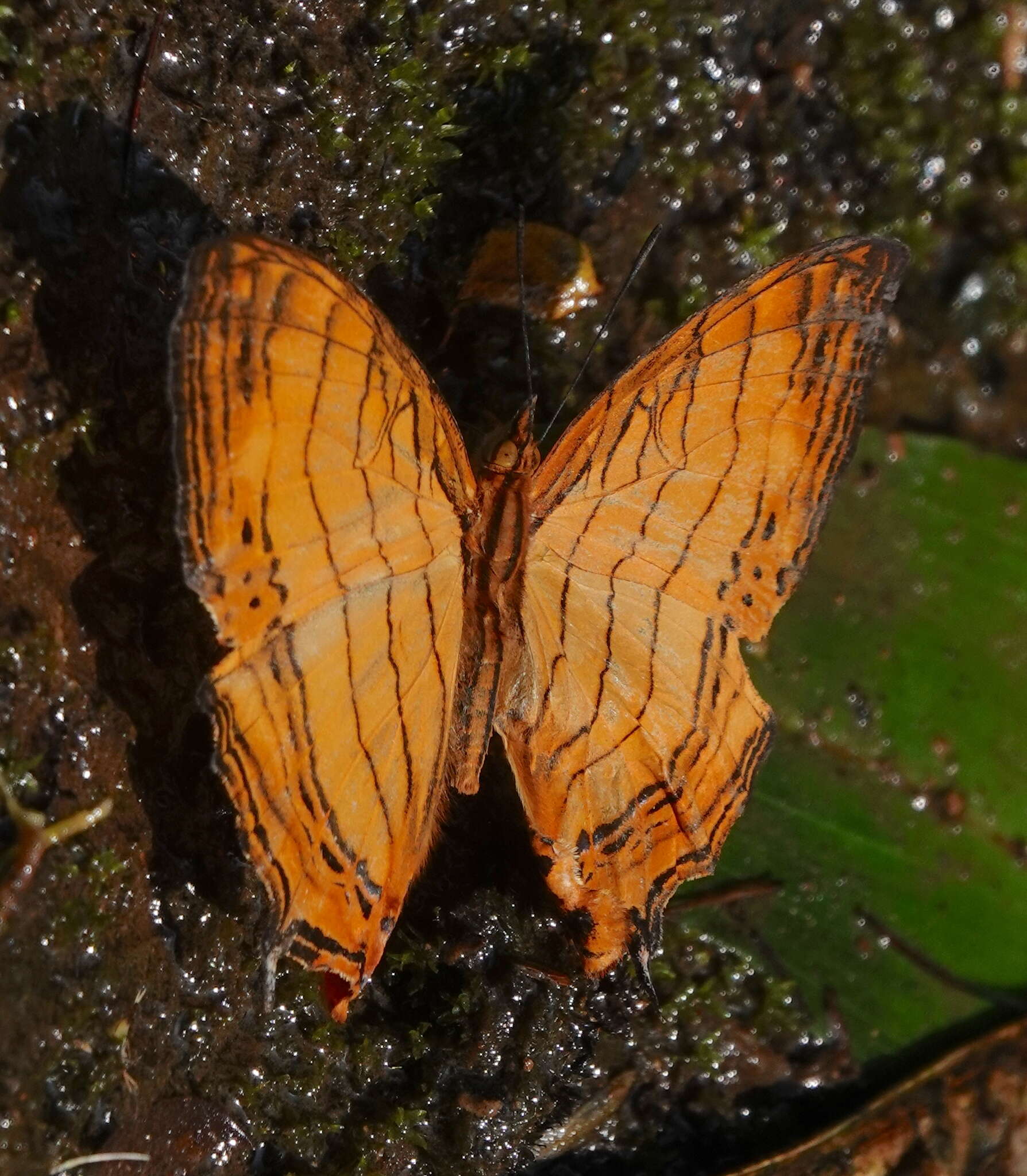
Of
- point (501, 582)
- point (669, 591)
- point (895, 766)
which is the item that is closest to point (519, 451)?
point (501, 582)

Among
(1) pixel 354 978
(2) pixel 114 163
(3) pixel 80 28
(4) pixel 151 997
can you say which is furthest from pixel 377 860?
(3) pixel 80 28

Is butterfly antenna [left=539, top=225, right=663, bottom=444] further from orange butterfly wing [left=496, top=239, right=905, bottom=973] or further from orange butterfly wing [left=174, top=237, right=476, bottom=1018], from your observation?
orange butterfly wing [left=174, top=237, right=476, bottom=1018]

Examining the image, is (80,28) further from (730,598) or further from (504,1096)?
(504,1096)

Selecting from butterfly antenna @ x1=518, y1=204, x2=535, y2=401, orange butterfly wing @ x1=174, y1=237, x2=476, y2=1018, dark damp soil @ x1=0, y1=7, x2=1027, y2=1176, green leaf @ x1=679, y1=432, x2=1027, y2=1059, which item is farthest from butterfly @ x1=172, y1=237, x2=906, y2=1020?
green leaf @ x1=679, y1=432, x2=1027, y2=1059

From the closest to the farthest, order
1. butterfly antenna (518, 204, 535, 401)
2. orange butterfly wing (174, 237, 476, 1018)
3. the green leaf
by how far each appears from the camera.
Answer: orange butterfly wing (174, 237, 476, 1018)
butterfly antenna (518, 204, 535, 401)
the green leaf

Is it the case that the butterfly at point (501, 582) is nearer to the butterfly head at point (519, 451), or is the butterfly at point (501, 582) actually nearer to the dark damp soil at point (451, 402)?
the butterfly head at point (519, 451)

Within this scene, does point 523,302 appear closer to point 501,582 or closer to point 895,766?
point 501,582
